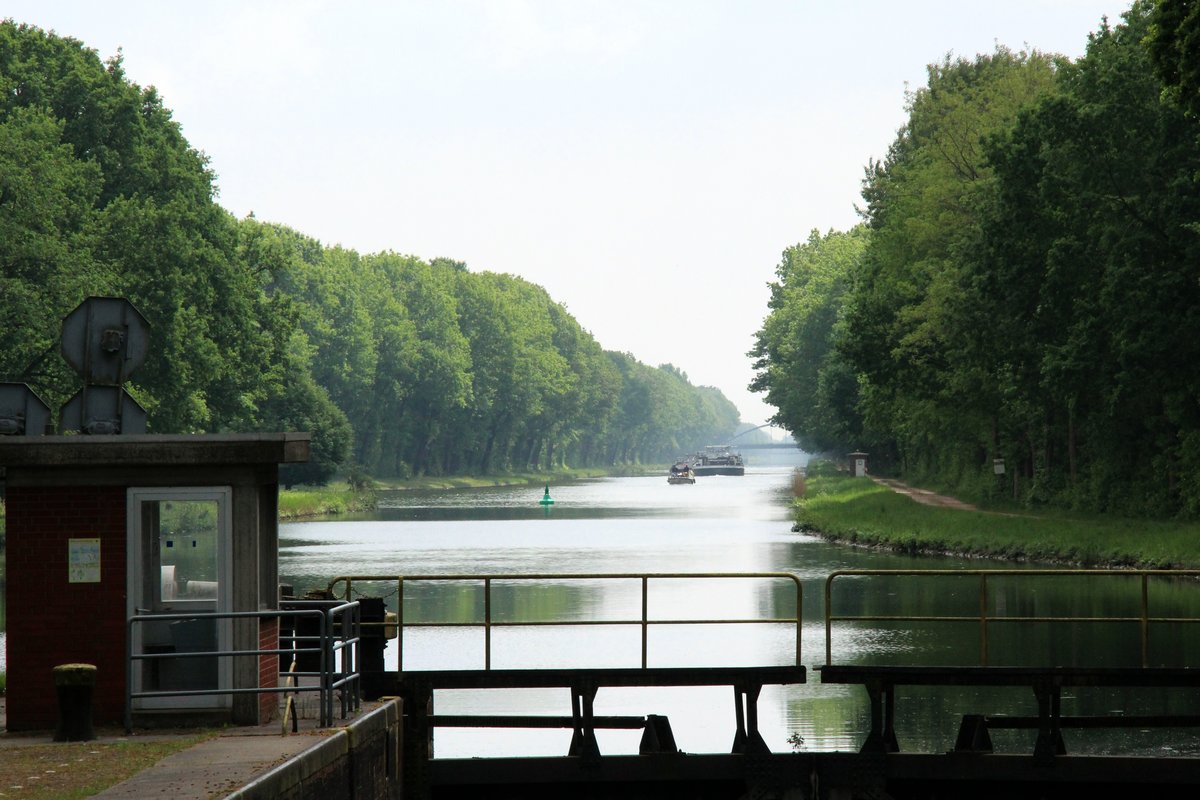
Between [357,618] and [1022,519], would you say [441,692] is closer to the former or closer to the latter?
[357,618]

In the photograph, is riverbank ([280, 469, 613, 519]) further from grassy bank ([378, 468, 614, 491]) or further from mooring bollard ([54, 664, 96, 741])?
mooring bollard ([54, 664, 96, 741])

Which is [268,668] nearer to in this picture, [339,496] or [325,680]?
[325,680]

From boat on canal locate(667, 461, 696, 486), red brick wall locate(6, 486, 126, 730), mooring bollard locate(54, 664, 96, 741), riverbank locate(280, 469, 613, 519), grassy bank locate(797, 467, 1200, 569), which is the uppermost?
red brick wall locate(6, 486, 126, 730)

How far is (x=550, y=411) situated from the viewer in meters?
181

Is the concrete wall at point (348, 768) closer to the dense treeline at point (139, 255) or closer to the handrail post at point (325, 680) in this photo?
the handrail post at point (325, 680)

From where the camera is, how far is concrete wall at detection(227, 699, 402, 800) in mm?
13070

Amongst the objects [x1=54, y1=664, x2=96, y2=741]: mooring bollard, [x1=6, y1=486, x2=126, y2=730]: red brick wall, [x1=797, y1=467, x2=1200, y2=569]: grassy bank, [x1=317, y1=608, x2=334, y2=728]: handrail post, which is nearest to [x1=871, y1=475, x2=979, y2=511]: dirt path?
[x1=797, y1=467, x2=1200, y2=569]: grassy bank

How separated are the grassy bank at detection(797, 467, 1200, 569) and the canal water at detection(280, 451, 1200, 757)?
5.12 ft

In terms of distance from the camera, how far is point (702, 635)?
1407 inches

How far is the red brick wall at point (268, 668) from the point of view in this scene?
1659 centimetres

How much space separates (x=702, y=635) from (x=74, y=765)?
889 inches

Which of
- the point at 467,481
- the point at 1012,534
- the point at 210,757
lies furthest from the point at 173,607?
the point at 467,481

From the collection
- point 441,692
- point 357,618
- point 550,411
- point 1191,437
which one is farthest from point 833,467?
point 357,618

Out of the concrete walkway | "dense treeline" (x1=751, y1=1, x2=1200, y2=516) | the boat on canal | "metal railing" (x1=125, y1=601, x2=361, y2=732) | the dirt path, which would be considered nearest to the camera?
the concrete walkway
